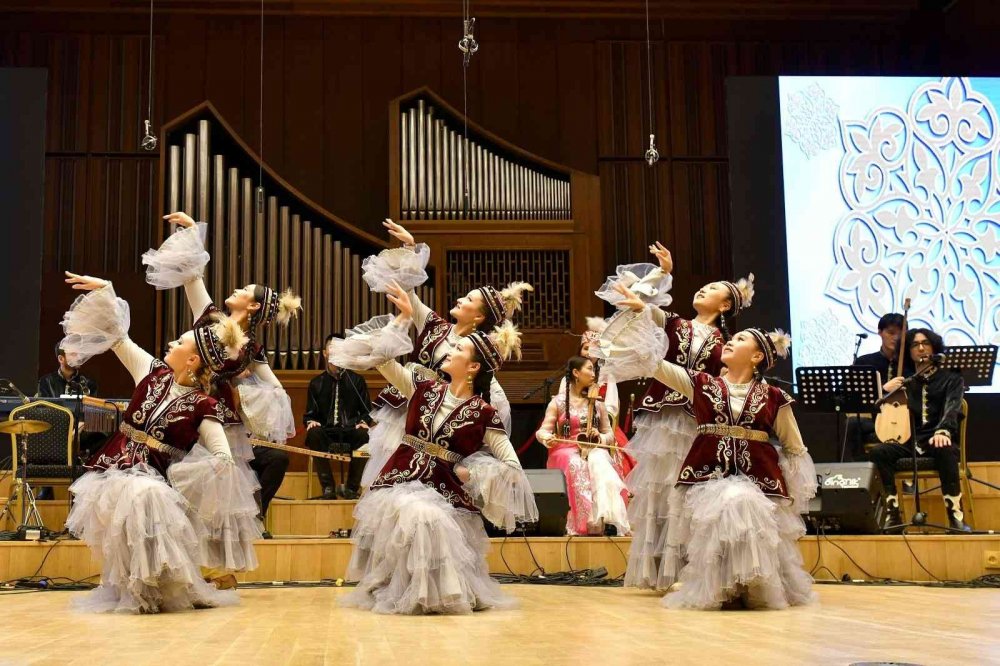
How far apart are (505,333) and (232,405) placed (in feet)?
4.54

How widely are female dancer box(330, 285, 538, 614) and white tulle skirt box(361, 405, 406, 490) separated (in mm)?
497

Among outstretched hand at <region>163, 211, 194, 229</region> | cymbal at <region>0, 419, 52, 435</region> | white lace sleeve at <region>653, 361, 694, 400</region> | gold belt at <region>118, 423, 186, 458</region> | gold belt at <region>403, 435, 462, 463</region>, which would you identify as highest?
outstretched hand at <region>163, 211, 194, 229</region>

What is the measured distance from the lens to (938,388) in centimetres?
715

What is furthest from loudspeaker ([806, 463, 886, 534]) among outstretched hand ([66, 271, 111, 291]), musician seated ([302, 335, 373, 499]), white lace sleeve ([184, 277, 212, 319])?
outstretched hand ([66, 271, 111, 291])

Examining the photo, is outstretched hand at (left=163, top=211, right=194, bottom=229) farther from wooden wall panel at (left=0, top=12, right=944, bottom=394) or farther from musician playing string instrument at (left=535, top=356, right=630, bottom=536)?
wooden wall panel at (left=0, top=12, right=944, bottom=394)

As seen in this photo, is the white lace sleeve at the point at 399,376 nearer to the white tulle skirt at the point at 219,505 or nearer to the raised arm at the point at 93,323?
the white tulle skirt at the point at 219,505

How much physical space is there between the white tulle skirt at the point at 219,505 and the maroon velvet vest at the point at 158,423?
3.2 inches

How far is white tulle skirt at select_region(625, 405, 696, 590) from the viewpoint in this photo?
16.7 ft

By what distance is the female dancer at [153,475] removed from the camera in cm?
436

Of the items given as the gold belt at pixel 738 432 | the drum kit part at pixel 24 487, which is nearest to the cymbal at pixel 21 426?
the drum kit part at pixel 24 487

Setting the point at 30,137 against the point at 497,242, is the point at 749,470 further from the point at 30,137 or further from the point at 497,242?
the point at 30,137

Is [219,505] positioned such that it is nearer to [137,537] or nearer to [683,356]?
[137,537]

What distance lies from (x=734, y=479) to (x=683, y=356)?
785 mm

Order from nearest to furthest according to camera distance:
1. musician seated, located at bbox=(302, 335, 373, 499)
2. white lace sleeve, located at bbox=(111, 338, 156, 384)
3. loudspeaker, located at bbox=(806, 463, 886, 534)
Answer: white lace sleeve, located at bbox=(111, 338, 156, 384) < loudspeaker, located at bbox=(806, 463, 886, 534) < musician seated, located at bbox=(302, 335, 373, 499)
